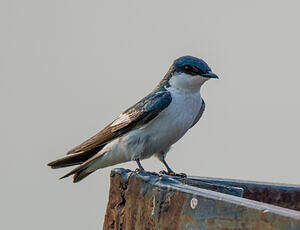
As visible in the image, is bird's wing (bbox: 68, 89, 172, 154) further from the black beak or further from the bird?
the black beak

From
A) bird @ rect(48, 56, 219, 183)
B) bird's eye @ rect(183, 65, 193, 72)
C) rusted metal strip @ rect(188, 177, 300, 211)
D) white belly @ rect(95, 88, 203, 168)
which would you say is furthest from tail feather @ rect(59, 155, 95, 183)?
rusted metal strip @ rect(188, 177, 300, 211)

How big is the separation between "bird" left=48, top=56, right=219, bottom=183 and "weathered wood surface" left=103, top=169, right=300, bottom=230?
1323mm

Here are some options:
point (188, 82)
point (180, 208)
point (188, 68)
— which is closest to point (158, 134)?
point (188, 82)

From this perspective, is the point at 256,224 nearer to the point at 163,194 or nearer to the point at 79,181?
the point at 163,194

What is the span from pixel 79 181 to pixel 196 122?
91 cm

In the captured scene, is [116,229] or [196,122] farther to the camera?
[196,122]

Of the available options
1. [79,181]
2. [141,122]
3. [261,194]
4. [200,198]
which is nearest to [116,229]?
[200,198]

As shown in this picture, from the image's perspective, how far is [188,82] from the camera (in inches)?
189

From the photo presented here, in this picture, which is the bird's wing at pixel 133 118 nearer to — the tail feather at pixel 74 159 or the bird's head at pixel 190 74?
the tail feather at pixel 74 159

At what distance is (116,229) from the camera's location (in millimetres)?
2820

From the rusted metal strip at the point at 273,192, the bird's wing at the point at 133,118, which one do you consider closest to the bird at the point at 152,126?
the bird's wing at the point at 133,118

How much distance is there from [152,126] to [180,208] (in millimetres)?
2158

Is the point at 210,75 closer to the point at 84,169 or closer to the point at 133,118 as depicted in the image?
the point at 133,118

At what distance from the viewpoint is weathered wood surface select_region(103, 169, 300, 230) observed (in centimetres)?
203
